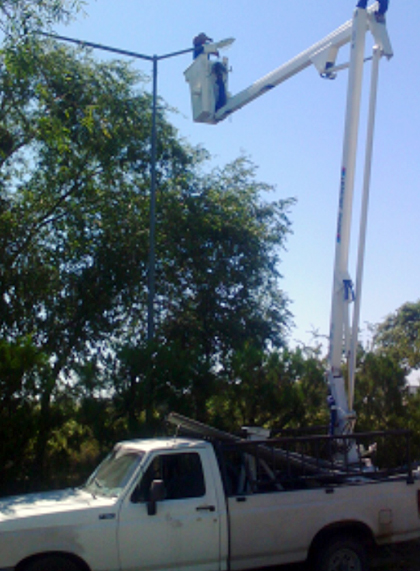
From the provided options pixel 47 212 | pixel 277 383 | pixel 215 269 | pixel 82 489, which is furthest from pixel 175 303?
pixel 82 489

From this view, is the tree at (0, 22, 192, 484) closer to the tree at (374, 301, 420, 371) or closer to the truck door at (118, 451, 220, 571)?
the truck door at (118, 451, 220, 571)

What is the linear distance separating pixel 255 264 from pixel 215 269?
124cm

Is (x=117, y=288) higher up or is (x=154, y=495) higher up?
(x=117, y=288)

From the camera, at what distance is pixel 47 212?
16.5 meters

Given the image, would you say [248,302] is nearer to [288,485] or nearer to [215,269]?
[215,269]

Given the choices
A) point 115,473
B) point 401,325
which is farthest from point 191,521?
point 401,325

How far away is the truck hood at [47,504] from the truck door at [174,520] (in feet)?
1.03

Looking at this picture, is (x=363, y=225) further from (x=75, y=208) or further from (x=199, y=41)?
(x=75, y=208)

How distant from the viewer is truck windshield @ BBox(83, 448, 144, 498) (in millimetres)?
6977

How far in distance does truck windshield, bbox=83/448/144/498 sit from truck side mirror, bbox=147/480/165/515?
0.38 metres

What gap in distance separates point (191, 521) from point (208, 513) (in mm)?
207

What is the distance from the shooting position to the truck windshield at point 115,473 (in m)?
6.98

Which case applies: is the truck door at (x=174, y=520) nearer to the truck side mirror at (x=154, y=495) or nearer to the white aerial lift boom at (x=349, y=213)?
the truck side mirror at (x=154, y=495)

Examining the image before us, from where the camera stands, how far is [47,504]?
22.4ft
